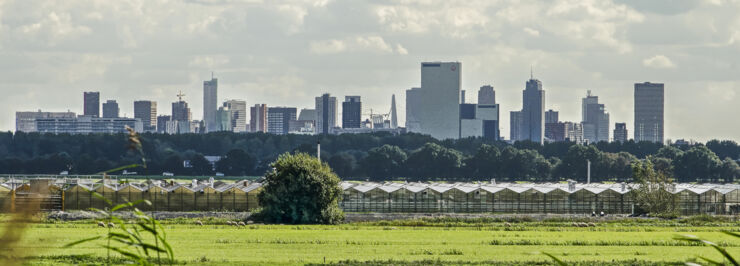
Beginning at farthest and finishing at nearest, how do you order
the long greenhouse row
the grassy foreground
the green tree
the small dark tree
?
the long greenhouse row → the green tree → the small dark tree → the grassy foreground

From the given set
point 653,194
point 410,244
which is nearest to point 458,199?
point 653,194

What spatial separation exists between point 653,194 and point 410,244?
47.9 meters

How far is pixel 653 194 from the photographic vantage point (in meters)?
93.1

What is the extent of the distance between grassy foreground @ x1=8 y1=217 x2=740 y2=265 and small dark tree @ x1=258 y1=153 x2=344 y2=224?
4.74 metres

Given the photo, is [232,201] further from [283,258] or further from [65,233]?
[283,258]

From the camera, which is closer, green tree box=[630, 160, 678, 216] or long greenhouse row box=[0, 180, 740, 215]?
green tree box=[630, 160, 678, 216]

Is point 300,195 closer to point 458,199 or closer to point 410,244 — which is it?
point 458,199

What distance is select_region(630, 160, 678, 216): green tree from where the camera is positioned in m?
92.4

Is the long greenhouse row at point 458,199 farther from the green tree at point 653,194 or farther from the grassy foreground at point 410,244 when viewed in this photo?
the grassy foreground at point 410,244

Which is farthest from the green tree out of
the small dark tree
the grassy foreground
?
the small dark tree

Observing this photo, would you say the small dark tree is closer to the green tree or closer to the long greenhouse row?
the long greenhouse row

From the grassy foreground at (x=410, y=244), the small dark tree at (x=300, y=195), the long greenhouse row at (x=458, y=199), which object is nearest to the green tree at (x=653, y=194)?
the long greenhouse row at (x=458, y=199)

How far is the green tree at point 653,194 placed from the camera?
9238cm

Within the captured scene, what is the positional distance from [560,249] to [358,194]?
168ft
